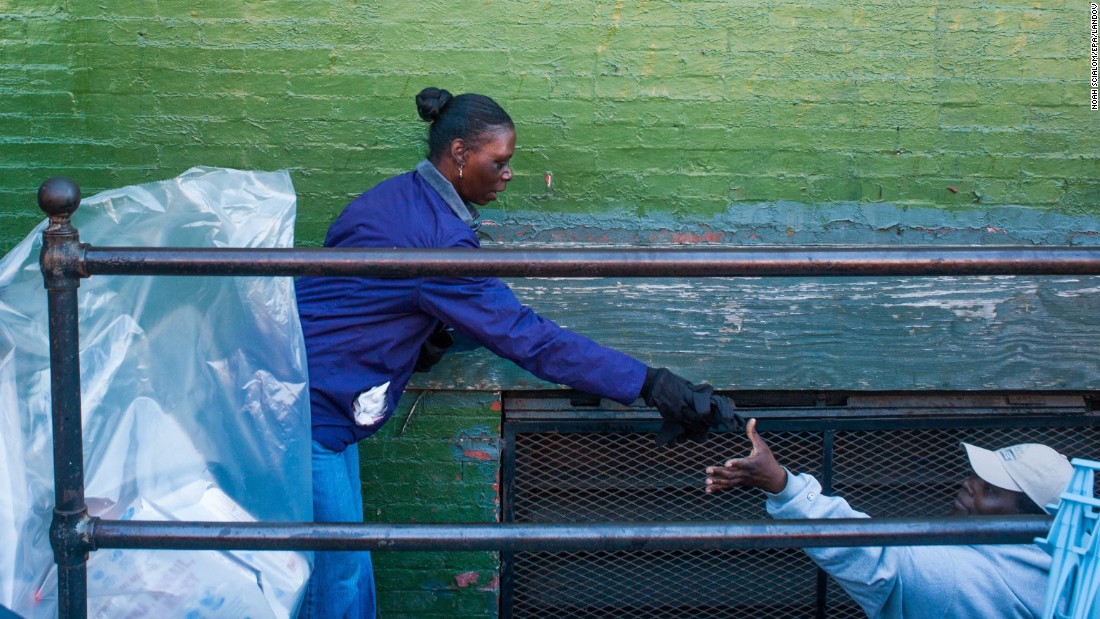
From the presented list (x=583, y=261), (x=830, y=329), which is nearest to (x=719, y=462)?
(x=830, y=329)

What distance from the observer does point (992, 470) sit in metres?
2.39

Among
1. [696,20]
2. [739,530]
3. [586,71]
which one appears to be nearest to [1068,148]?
[696,20]

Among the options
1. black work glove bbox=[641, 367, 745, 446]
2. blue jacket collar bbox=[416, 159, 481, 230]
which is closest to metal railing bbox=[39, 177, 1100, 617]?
black work glove bbox=[641, 367, 745, 446]

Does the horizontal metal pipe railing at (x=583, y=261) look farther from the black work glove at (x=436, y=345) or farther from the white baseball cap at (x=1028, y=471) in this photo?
the black work glove at (x=436, y=345)

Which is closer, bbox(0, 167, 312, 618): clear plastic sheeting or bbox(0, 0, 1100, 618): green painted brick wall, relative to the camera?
bbox(0, 167, 312, 618): clear plastic sheeting

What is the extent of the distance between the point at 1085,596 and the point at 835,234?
6.10 ft

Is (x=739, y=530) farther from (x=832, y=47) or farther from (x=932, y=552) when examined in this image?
(x=832, y=47)

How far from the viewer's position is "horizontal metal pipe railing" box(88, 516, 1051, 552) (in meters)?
1.84

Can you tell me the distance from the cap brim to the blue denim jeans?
1.58 m

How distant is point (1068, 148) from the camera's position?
343 cm

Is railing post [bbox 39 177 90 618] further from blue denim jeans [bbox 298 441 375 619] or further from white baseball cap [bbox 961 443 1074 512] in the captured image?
white baseball cap [bbox 961 443 1074 512]

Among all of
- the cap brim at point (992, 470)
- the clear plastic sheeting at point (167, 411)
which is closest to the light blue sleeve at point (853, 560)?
the cap brim at point (992, 470)

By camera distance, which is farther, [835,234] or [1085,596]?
[835,234]

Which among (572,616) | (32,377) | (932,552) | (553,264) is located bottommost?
(572,616)
